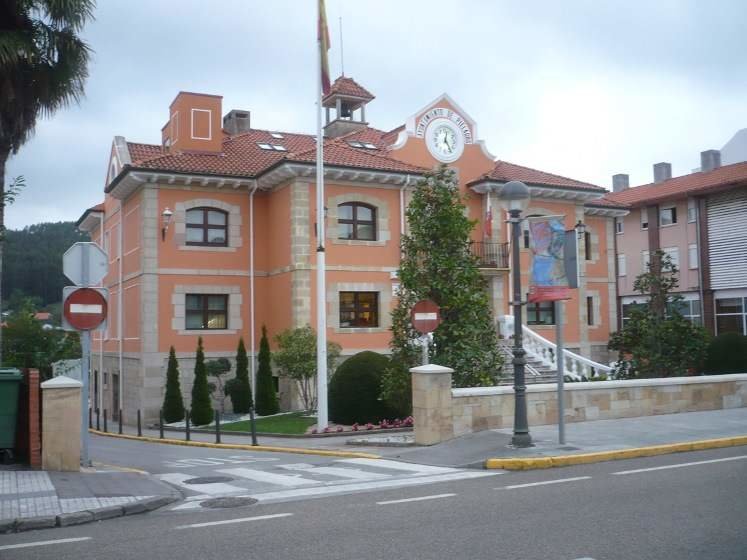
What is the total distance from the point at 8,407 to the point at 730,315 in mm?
40179

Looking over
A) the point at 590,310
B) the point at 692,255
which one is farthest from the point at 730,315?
the point at 590,310

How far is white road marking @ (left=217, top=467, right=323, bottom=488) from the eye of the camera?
1082 cm

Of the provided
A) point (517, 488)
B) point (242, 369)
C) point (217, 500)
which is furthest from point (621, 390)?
point (242, 369)

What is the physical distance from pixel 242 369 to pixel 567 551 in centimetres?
2244

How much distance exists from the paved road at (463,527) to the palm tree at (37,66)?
13725 mm

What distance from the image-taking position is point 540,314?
33.5 m

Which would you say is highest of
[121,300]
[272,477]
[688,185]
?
[688,185]

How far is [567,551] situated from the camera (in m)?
6.37

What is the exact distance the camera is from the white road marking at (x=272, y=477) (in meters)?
10.8

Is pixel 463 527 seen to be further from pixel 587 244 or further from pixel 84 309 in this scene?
pixel 587 244

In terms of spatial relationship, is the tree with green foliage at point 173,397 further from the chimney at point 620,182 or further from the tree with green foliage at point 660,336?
the chimney at point 620,182

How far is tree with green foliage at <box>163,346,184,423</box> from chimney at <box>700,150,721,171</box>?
1555 inches

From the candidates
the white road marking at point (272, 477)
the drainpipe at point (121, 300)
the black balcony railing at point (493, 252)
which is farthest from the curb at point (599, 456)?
the drainpipe at point (121, 300)

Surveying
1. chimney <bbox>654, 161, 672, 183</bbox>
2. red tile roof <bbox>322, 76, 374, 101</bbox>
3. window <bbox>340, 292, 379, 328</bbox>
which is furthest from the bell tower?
chimney <bbox>654, 161, 672, 183</bbox>
